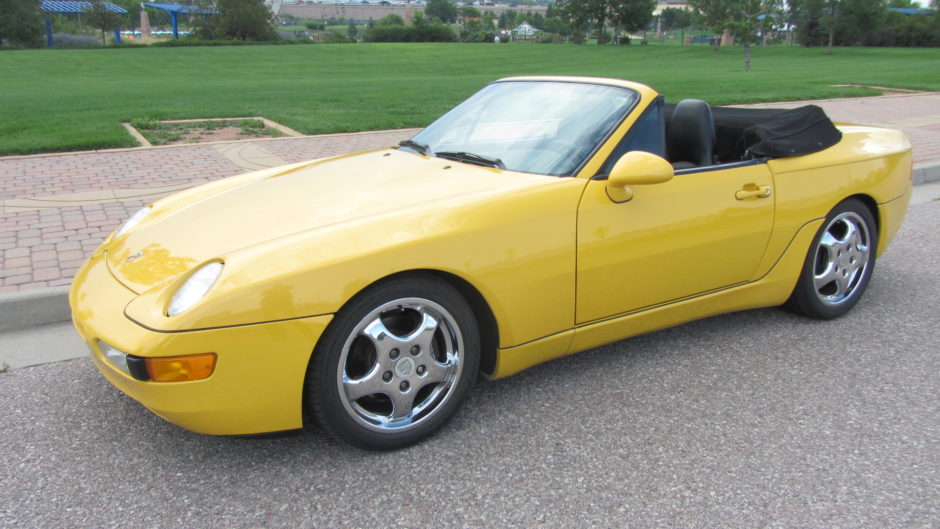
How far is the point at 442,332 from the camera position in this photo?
278cm

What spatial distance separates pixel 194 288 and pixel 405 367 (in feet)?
2.53

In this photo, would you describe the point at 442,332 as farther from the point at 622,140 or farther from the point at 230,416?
the point at 622,140

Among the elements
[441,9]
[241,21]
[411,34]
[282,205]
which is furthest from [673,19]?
[282,205]

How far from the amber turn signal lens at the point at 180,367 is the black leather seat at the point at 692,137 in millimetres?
2435

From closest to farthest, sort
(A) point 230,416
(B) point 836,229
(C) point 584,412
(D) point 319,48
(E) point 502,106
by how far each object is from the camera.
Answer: (A) point 230,416
(C) point 584,412
(E) point 502,106
(B) point 836,229
(D) point 319,48

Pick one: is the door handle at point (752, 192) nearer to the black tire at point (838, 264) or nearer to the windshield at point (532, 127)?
the black tire at point (838, 264)

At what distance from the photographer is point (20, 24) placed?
4544cm

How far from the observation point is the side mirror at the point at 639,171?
2980 millimetres

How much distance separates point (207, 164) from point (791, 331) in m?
6.15

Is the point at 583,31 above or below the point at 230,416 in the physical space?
above

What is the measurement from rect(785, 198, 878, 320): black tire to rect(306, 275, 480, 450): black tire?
2037mm

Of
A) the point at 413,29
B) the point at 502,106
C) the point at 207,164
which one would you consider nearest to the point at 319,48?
the point at 413,29

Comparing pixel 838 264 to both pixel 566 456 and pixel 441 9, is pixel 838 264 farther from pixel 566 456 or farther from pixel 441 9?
pixel 441 9

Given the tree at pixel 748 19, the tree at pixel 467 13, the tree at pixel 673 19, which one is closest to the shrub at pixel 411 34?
the tree at pixel 748 19
